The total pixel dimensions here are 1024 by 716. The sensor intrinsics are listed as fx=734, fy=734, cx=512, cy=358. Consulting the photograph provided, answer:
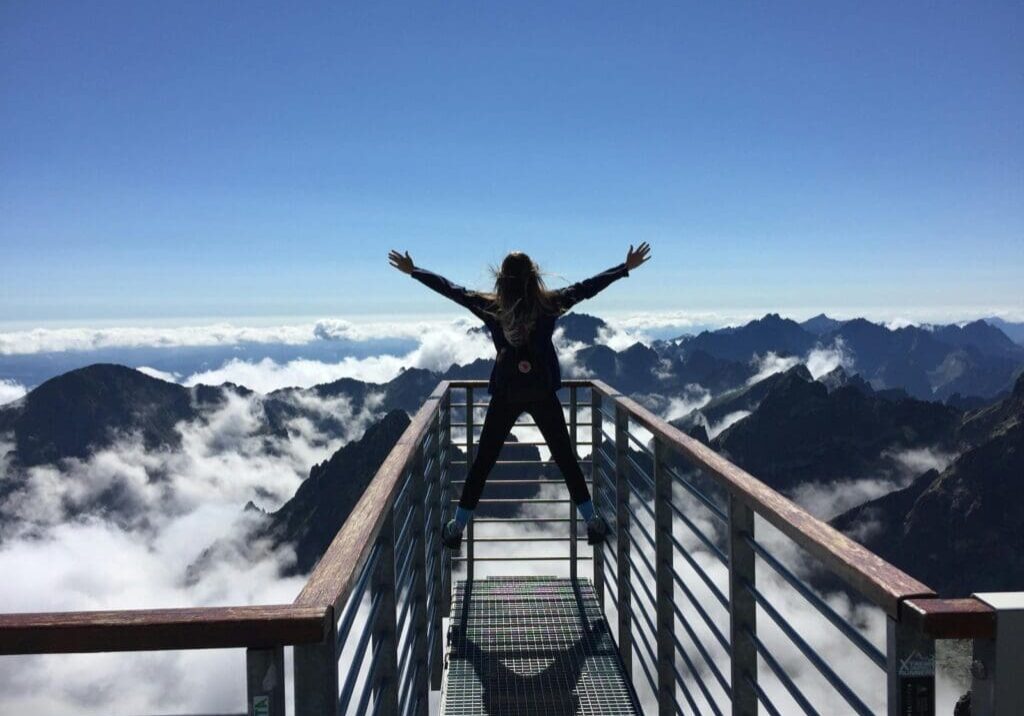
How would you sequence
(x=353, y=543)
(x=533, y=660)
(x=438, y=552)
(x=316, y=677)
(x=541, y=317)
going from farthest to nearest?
1. (x=438, y=552)
2. (x=533, y=660)
3. (x=541, y=317)
4. (x=353, y=543)
5. (x=316, y=677)

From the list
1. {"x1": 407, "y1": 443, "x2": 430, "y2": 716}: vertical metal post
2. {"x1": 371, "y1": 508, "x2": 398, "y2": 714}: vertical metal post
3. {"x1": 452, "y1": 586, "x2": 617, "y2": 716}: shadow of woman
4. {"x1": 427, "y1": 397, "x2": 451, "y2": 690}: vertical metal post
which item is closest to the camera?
{"x1": 371, "y1": 508, "x2": 398, "y2": 714}: vertical metal post

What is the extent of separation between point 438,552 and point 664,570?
221cm

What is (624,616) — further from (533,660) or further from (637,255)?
(637,255)

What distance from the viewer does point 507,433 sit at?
4.60m

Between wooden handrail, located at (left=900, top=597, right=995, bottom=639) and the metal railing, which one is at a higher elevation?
wooden handrail, located at (left=900, top=597, right=995, bottom=639)

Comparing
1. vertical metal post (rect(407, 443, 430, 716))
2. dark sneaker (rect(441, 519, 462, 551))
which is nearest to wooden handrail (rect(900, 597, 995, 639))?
vertical metal post (rect(407, 443, 430, 716))

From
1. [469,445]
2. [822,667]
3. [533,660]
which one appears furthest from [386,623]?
[469,445]

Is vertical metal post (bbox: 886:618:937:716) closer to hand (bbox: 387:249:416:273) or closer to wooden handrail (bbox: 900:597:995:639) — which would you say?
wooden handrail (bbox: 900:597:995:639)

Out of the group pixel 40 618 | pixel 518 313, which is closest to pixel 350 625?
pixel 40 618

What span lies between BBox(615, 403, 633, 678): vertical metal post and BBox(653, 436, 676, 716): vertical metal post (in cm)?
110

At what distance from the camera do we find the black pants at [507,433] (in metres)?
4.48

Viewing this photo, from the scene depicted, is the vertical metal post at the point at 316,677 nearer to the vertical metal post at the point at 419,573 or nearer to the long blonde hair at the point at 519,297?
the vertical metal post at the point at 419,573

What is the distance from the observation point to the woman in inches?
166

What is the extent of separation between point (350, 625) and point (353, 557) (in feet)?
0.67
